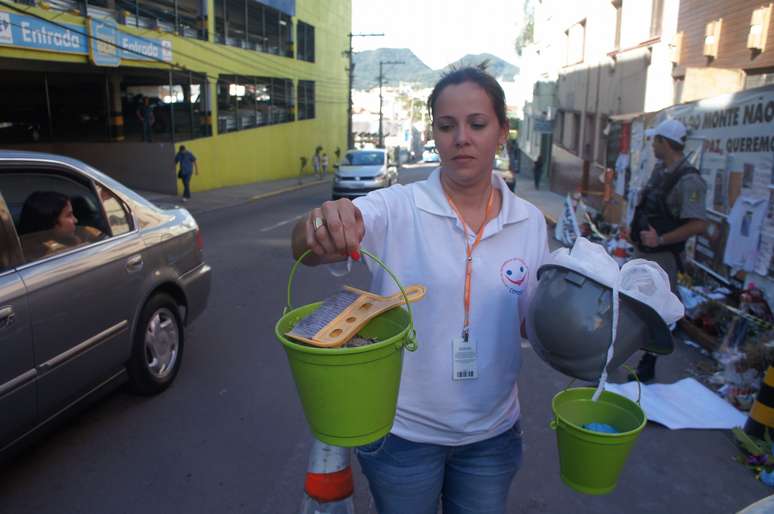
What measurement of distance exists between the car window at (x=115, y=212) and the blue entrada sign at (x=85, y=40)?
1182 cm

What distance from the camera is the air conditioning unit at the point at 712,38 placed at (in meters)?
9.71

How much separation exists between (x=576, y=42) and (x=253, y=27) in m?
15.5

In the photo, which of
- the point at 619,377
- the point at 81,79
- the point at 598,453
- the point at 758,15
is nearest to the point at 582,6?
the point at 758,15

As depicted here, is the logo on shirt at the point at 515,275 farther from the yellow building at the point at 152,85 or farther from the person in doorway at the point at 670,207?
the yellow building at the point at 152,85

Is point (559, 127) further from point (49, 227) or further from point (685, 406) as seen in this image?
point (49, 227)

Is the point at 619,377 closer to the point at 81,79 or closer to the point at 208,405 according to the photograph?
the point at 208,405

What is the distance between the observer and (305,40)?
36.2 metres

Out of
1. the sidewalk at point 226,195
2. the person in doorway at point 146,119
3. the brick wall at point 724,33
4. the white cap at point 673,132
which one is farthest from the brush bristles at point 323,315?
the person in doorway at point 146,119

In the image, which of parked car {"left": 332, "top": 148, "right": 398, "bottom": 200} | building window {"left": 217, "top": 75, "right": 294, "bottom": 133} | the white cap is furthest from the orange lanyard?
building window {"left": 217, "top": 75, "right": 294, "bottom": 133}

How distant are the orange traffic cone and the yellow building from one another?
1498 centimetres

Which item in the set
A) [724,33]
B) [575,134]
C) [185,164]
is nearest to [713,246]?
[724,33]

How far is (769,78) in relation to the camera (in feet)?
27.1

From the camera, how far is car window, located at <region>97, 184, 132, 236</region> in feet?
13.6

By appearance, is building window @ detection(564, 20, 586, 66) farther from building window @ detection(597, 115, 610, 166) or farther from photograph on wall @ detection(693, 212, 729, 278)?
photograph on wall @ detection(693, 212, 729, 278)
